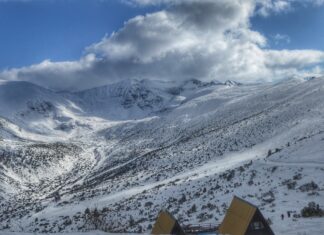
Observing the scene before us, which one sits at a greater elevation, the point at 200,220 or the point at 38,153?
the point at 38,153

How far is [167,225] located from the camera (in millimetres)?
31844

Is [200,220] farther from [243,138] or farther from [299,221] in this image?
[243,138]

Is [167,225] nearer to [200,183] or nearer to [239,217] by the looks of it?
[239,217]

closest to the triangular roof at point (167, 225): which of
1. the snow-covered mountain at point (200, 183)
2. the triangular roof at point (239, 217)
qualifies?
the triangular roof at point (239, 217)

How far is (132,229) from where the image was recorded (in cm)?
4353

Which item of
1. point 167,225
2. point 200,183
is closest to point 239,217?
point 167,225

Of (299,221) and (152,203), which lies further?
(152,203)

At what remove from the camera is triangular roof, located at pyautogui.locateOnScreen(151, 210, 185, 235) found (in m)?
31.1

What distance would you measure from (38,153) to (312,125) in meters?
106

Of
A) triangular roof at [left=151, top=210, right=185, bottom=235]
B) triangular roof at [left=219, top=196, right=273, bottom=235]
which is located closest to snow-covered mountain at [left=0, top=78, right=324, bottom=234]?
triangular roof at [left=219, top=196, right=273, bottom=235]

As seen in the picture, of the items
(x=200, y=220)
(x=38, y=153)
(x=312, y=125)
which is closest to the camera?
(x=200, y=220)

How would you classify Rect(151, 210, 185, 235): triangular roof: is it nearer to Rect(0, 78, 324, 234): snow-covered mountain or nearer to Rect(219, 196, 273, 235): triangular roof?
Rect(219, 196, 273, 235): triangular roof

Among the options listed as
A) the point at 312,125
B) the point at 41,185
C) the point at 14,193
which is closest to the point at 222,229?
the point at 312,125

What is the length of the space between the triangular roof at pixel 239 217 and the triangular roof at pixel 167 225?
10.1ft
